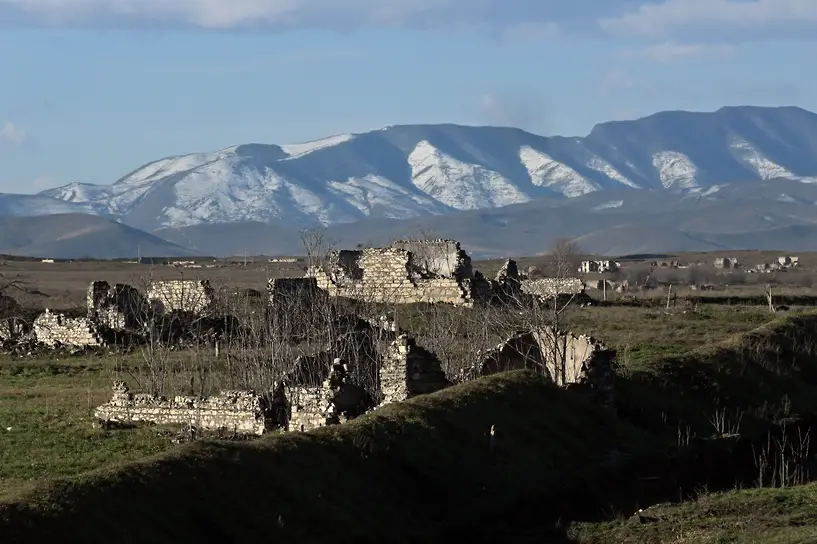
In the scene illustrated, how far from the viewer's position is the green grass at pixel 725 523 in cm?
1738

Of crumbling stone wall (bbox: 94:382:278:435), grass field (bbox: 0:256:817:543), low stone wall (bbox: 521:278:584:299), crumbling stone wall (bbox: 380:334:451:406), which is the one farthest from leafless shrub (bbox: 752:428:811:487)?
low stone wall (bbox: 521:278:584:299)

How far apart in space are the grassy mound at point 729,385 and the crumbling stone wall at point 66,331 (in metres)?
15.3

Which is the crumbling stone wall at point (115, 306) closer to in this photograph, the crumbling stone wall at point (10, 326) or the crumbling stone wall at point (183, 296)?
the crumbling stone wall at point (183, 296)

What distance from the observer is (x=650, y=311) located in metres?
46.7

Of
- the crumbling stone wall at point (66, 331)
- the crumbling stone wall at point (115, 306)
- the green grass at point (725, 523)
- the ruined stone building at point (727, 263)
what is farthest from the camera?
the ruined stone building at point (727, 263)

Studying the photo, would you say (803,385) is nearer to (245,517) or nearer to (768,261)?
(245,517)

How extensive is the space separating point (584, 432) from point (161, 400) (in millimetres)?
7306

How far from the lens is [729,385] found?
30125mm

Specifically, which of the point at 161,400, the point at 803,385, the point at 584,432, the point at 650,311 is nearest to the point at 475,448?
the point at 584,432

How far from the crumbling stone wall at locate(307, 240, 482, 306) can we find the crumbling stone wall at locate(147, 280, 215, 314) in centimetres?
394

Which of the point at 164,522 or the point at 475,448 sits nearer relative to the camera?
the point at 164,522

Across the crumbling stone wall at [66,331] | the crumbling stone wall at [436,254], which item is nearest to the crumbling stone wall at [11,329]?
the crumbling stone wall at [66,331]

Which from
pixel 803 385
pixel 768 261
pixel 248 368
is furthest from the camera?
pixel 768 261

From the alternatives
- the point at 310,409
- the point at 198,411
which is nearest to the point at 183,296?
the point at 198,411
